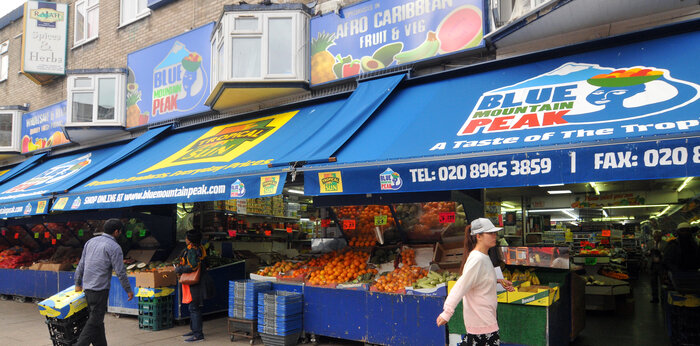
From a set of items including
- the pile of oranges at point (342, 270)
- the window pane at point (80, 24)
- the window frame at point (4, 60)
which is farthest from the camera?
the window frame at point (4, 60)

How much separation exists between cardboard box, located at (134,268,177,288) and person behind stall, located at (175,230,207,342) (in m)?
0.96

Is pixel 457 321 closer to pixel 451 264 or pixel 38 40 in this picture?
pixel 451 264

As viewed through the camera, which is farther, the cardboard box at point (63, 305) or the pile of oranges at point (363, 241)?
the pile of oranges at point (363, 241)

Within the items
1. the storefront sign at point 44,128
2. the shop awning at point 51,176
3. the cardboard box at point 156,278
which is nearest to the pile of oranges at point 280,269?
the cardboard box at point 156,278

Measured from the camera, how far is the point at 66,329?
640 centimetres

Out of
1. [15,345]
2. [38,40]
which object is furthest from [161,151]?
[38,40]

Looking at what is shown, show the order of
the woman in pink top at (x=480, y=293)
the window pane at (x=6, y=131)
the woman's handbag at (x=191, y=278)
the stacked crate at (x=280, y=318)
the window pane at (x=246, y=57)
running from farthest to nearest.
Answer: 1. the window pane at (x=6, y=131)
2. the window pane at (x=246, y=57)
3. the woman's handbag at (x=191, y=278)
4. the stacked crate at (x=280, y=318)
5. the woman in pink top at (x=480, y=293)

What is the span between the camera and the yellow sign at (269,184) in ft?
22.9

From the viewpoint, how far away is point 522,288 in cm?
630

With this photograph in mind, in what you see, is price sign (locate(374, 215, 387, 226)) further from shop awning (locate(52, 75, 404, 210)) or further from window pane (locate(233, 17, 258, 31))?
window pane (locate(233, 17, 258, 31))

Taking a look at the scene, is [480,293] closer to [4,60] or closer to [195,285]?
[195,285]

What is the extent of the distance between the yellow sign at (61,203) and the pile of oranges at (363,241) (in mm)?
6024

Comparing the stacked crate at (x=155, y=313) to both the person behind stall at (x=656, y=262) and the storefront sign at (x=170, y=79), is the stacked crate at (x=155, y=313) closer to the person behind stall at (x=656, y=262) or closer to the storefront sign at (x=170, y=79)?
the storefront sign at (x=170, y=79)

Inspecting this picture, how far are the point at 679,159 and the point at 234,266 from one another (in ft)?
28.9
